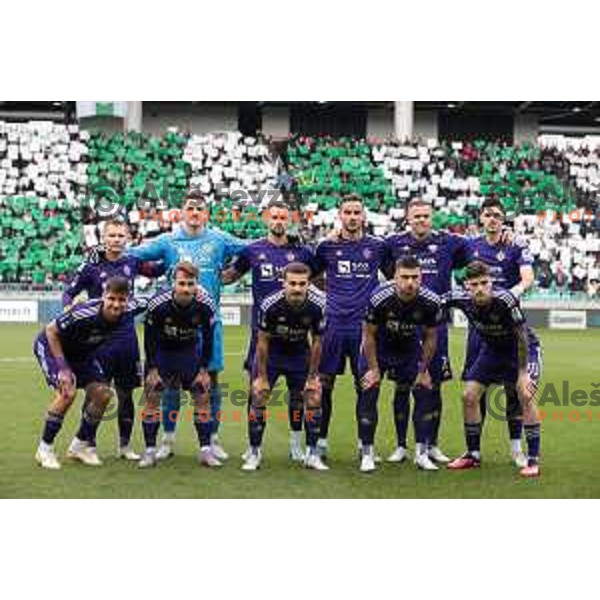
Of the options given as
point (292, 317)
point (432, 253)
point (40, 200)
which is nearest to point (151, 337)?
point (292, 317)

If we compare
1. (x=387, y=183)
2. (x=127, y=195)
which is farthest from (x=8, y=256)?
(x=387, y=183)

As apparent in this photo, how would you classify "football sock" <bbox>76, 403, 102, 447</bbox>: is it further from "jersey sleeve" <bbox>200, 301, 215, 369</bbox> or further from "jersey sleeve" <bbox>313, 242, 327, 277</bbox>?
"jersey sleeve" <bbox>313, 242, 327, 277</bbox>

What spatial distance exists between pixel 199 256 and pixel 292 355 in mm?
1259

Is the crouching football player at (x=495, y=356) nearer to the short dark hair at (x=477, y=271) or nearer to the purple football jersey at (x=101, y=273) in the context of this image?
the short dark hair at (x=477, y=271)

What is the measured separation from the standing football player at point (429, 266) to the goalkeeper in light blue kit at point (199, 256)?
1449mm

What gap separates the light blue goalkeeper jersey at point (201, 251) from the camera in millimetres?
8859

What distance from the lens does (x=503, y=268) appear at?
907cm

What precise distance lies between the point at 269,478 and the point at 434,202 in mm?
26636

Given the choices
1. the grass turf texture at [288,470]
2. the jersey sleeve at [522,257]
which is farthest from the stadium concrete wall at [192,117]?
the jersey sleeve at [522,257]

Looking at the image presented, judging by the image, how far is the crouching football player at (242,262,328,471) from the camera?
319 inches

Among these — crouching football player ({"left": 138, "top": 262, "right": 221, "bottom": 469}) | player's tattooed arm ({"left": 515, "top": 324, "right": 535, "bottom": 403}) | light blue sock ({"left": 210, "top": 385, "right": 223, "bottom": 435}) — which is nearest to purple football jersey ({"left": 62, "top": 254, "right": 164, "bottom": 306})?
crouching football player ({"left": 138, "top": 262, "right": 221, "bottom": 469})

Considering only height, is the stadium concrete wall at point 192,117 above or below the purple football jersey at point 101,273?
above

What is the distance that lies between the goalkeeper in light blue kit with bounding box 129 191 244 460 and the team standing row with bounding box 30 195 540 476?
0.01 meters

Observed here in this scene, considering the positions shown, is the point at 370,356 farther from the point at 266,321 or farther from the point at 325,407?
the point at 266,321
